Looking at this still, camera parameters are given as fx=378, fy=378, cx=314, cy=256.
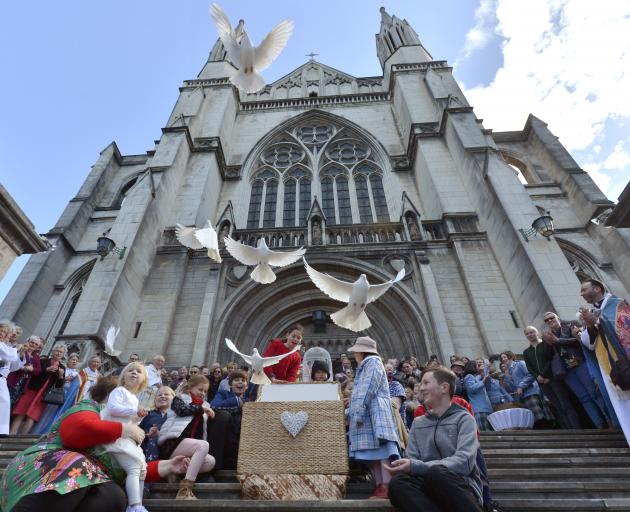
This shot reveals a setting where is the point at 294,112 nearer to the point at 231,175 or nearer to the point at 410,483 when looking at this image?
the point at 231,175

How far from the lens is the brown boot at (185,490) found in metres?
2.88

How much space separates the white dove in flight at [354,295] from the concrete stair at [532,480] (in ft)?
7.61

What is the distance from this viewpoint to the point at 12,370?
5.25 meters

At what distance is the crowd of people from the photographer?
7.38 ft

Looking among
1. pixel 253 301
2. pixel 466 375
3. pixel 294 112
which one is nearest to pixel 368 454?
pixel 466 375

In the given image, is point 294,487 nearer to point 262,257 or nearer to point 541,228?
point 262,257

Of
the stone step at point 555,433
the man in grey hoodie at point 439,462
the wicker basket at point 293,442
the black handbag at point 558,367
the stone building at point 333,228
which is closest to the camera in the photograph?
the man in grey hoodie at point 439,462

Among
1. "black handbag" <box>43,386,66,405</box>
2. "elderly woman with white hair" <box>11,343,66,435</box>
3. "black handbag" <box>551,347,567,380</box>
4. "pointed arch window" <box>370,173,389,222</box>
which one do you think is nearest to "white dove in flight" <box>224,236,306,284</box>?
"elderly woman with white hair" <box>11,343,66,435</box>

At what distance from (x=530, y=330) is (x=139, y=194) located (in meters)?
10.4

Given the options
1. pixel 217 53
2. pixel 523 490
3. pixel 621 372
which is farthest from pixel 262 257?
pixel 217 53

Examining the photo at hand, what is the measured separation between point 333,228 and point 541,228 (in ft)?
18.6

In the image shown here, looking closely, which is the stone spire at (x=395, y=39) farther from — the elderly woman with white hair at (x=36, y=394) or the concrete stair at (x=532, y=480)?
the elderly woman with white hair at (x=36, y=394)

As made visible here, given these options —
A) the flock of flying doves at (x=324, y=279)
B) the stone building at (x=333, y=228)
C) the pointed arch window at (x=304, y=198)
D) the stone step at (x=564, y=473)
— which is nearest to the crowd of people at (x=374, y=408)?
the stone step at (x=564, y=473)

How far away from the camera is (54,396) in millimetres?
5469
